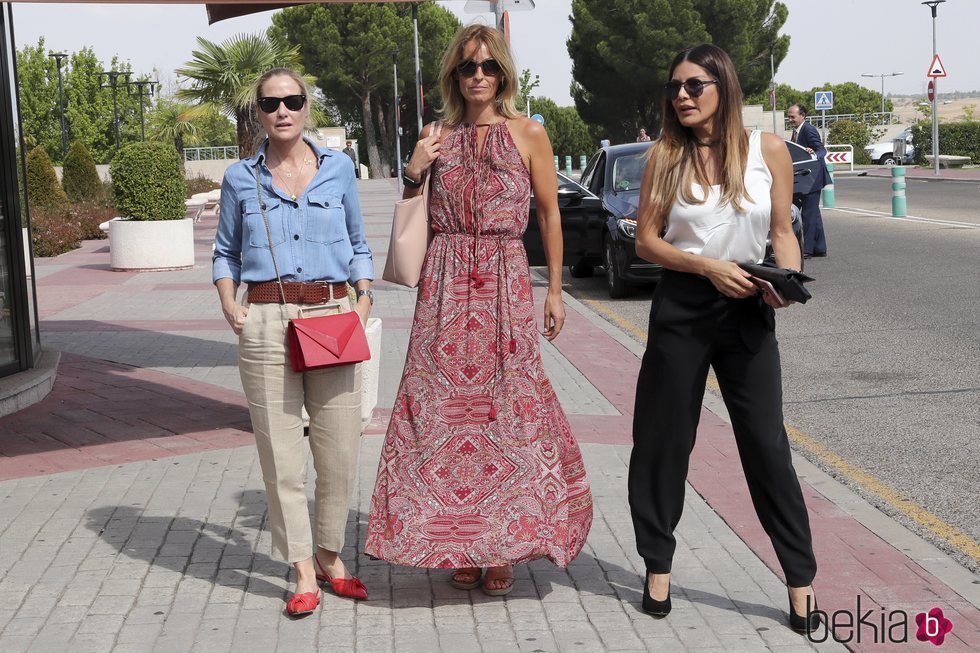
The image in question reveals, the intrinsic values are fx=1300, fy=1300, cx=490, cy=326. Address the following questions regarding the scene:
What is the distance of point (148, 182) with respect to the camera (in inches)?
708

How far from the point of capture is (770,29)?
71188 millimetres

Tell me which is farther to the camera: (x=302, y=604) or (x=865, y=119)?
(x=865, y=119)

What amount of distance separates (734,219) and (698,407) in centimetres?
64

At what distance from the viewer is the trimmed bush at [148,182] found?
17.8m

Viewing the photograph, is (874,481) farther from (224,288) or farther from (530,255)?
(530,255)

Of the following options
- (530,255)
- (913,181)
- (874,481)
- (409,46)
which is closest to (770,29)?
(409,46)

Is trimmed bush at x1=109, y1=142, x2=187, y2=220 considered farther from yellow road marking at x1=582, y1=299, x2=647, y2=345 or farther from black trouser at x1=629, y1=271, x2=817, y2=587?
black trouser at x1=629, y1=271, x2=817, y2=587

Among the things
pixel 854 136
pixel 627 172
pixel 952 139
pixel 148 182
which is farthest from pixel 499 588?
pixel 854 136

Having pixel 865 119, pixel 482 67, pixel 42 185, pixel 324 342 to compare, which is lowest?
pixel 324 342

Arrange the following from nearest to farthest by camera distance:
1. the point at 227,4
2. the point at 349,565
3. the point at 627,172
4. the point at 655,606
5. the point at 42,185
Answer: the point at 655,606 → the point at 349,565 → the point at 227,4 → the point at 627,172 → the point at 42,185

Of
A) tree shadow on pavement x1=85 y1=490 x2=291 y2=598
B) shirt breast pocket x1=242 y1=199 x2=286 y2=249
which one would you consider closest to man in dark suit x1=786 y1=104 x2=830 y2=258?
tree shadow on pavement x1=85 y1=490 x2=291 y2=598

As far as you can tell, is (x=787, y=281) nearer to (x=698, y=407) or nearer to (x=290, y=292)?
(x=698, y=407)

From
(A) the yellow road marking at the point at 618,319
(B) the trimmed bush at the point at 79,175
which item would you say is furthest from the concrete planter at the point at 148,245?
(B) the trimmed bush at the point at 79,175

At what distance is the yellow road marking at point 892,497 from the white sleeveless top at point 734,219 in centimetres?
171
